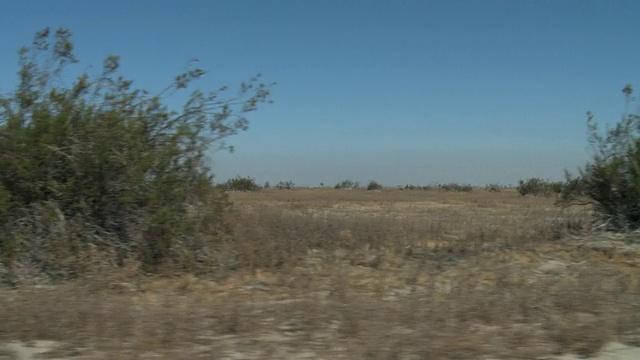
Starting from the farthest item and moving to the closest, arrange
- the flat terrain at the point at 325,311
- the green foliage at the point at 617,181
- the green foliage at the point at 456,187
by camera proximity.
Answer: the green foliage at the point at 456,187, the green foliage at the point at 617,181, the flat terrain at the point at 325,311

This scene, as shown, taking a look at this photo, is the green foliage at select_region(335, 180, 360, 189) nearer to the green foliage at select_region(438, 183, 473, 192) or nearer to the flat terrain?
the green foliage at select_region(438, 183, 473, 192)

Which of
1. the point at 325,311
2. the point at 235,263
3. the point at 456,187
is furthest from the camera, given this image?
the point at 456,187

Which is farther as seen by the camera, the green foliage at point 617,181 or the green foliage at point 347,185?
the green foliage at point 347,185

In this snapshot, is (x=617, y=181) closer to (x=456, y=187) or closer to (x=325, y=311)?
(x=325, y=311)

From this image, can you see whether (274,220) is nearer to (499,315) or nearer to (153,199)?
(153,199)

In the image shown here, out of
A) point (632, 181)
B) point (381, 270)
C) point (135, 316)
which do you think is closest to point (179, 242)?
point (381, 270)

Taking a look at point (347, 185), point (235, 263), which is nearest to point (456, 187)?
point (347, 185)

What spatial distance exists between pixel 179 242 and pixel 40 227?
252 cm

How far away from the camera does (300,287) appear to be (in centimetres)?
1012

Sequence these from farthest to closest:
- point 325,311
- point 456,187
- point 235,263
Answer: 1. point 456,187
2. point 235,263
3. point 325,311

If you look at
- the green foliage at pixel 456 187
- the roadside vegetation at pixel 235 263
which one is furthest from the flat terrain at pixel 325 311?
the green foliage at pixel 456 187

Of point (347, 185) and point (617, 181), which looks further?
point (347, 185)

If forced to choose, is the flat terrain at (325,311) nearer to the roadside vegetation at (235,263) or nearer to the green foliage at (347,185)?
the roadside vegetation at (235,263)

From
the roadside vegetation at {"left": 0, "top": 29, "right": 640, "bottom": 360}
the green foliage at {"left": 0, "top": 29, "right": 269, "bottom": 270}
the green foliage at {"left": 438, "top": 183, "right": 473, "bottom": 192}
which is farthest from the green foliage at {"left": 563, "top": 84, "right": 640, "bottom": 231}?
the green foliage at {"left": 438, "top": 183, "right": 473, "bottom": 192}
